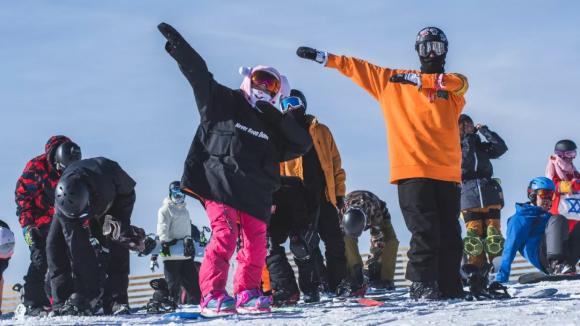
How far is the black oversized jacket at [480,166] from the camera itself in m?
11.0

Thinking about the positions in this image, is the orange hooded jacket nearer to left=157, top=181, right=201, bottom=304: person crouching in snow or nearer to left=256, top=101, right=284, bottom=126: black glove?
left=256, top=101, right=284, bottom=126: black glove

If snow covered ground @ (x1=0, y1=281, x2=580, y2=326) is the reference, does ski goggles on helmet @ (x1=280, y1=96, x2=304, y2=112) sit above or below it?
above

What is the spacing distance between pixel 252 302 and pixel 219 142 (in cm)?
108

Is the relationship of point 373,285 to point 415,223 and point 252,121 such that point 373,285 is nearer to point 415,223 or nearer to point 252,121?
point 415,223

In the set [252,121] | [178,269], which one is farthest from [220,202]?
[178,269]

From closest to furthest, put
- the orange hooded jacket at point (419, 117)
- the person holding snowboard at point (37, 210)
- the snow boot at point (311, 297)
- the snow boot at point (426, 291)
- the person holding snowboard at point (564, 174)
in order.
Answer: the snow boot at point (426, 291)
the orange hooded jacket at point (419, 117)
the snow boot at point (311, 297)
the person holding snowboard at point (37, 210)
the person holding snowboard at point (564, 174)

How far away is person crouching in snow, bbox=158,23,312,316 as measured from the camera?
6402 mm

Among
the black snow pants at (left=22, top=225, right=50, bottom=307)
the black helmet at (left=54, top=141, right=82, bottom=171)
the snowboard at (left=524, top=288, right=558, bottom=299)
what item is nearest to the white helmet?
the black snow pants at (left=22, top=225, right=50, bottom=307)

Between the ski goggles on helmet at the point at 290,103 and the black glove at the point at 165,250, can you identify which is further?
the black glove at the point at 165,250

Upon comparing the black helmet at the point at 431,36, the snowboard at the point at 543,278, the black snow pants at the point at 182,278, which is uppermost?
the black helmet at the point at 431,36

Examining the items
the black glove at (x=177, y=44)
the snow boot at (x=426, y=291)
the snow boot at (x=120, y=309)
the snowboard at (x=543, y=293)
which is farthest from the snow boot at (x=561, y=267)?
the black glove at (x=177, y=44)

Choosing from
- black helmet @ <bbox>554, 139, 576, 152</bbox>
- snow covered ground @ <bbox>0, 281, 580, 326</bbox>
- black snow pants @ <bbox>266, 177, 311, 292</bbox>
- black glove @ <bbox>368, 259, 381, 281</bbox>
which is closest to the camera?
snow covered ground @ <bbox>0, 281, 580, 326</bbox>

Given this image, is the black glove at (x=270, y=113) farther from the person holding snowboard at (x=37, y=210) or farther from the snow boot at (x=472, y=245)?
the snow boot at (x=472, y=245)

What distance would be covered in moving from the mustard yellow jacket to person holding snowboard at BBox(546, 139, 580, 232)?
3.32 metres
